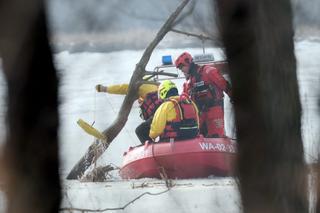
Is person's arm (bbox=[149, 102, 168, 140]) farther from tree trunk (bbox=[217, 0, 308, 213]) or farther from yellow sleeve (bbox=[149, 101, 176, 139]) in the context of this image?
tree trunk (bbox=[217, 0, 308, 213])

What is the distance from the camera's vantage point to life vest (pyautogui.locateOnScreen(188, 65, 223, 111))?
2.44m

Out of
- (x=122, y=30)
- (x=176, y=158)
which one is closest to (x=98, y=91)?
(x=122, y=30)

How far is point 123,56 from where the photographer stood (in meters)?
2.47

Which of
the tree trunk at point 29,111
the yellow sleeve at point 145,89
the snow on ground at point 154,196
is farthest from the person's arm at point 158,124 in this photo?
the tree trunk at point 29,111

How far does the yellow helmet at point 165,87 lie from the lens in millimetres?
2457

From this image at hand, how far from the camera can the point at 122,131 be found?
7.94 ft

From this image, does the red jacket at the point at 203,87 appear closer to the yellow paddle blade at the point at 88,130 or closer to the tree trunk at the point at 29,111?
the yellow paddle blade at the point at 88,130

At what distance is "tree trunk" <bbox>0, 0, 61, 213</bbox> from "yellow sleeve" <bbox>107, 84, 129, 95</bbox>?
0.24 m

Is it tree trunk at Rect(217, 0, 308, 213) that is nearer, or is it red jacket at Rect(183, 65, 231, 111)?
tree trunk at Rect(217, 0, 308, 213)

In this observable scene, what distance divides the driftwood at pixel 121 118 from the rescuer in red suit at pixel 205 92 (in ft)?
0.45

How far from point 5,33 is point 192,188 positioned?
1.01m

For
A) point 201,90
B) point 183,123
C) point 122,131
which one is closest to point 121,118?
point 122,131

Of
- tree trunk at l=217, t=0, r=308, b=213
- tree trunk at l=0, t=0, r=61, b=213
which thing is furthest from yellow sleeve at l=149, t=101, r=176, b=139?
tree trunk at l=217, t=0, r=308, b=213

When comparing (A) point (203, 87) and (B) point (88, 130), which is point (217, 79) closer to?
(A) point (203, 87)
